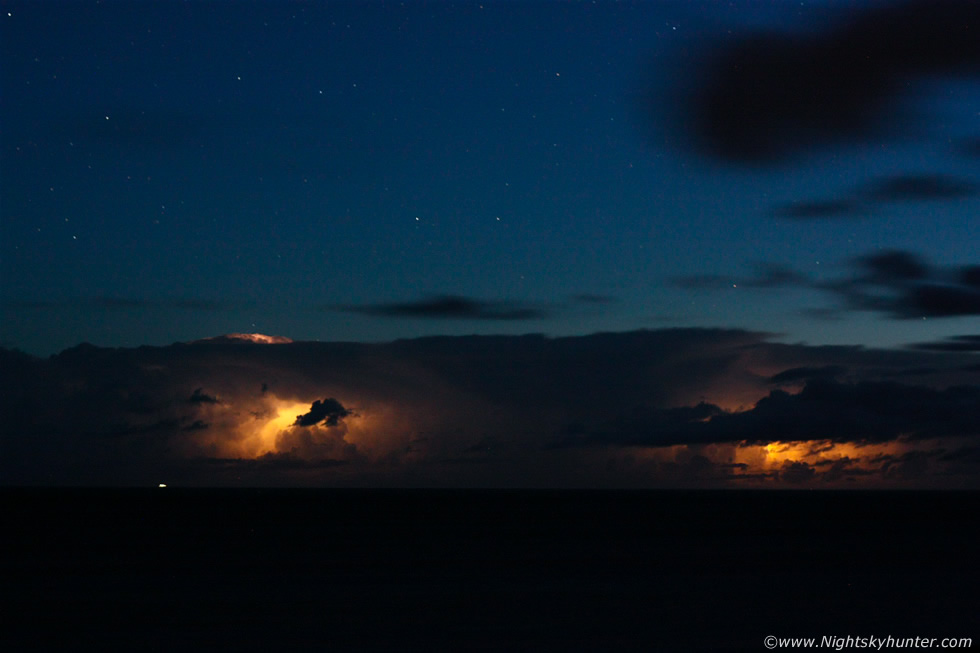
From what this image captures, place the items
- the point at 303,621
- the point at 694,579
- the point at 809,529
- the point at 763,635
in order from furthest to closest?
the point at 809,529
the point at 694,579
the point at 303,621
the point at 763,635

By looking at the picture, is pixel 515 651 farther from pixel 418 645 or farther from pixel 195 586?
pixel 195 586

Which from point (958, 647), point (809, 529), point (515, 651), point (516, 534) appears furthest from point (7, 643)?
point (809, 529)

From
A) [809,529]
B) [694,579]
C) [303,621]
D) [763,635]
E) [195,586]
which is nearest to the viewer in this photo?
[763,635]

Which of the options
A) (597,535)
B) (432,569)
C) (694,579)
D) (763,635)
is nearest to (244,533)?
(597,535)

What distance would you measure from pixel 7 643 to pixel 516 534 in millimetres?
49014

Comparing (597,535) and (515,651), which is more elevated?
(597,535)

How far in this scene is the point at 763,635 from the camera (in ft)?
82.6

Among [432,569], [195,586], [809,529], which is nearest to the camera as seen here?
[195,586]

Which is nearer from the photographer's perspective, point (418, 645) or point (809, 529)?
point (418, 645)

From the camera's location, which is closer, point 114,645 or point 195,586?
point 114,645


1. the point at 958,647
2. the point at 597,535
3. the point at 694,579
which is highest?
the point at 597,535

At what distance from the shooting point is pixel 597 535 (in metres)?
69.6

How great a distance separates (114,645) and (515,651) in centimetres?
1028

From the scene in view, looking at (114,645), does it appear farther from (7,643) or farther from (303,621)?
(303,621)
